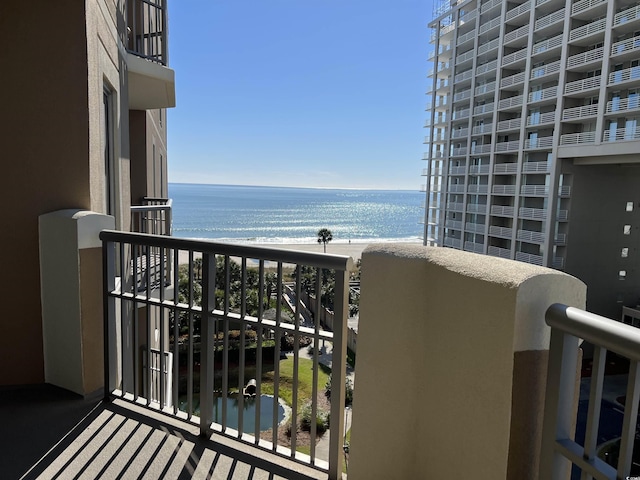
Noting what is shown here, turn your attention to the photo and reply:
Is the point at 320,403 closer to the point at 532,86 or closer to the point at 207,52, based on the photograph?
the point at 532,86

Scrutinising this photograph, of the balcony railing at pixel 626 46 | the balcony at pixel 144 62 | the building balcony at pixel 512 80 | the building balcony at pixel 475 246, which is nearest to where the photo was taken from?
the balcony at pixel 144 62

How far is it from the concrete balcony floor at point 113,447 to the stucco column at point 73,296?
0.24 meters

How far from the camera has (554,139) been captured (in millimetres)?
31203

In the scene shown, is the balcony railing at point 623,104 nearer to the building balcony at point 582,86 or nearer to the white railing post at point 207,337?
the building balcony at point 582,86

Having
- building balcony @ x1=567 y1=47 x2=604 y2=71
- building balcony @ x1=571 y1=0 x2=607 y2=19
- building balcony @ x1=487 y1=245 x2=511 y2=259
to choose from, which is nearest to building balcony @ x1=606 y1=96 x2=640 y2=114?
building balcony @ x1=567 y1=47 x2=604 y2=71

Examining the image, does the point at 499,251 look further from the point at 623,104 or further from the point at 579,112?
the point at 623,104

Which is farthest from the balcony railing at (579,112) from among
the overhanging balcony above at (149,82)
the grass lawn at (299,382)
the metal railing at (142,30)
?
the overhanging balcony above at (149,82)

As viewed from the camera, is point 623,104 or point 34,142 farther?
point 623,104

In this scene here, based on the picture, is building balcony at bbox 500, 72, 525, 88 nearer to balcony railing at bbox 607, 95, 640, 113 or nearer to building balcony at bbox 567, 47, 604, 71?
building balcony at bbox 567, 47, 604, 71

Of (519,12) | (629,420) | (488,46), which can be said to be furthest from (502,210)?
(629,420)

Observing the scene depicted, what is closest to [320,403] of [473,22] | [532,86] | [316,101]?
[532,86]

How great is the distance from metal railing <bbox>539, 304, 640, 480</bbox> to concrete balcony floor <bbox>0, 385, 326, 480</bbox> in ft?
4.81

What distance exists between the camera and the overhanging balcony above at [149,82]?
6.52 metres

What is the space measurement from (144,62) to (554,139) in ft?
102
